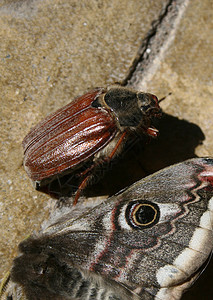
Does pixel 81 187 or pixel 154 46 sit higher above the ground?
pixel 154 46

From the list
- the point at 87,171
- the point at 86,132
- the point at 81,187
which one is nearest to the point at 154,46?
the point at 86,132

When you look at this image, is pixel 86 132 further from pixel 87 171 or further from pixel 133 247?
pixel 133 247

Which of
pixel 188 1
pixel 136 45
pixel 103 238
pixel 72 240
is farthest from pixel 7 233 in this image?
pixel 188 1

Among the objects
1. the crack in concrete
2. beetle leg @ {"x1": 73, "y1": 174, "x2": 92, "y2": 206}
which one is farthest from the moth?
the crack in concrete

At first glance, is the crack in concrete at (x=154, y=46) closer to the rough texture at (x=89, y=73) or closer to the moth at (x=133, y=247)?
the rough texture at (x=89, y=73)

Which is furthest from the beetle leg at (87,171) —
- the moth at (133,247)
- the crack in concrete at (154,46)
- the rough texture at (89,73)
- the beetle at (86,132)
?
the crack in concrete at (154,46)

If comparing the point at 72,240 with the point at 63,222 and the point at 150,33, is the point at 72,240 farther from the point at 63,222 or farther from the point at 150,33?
the point at 150,33
